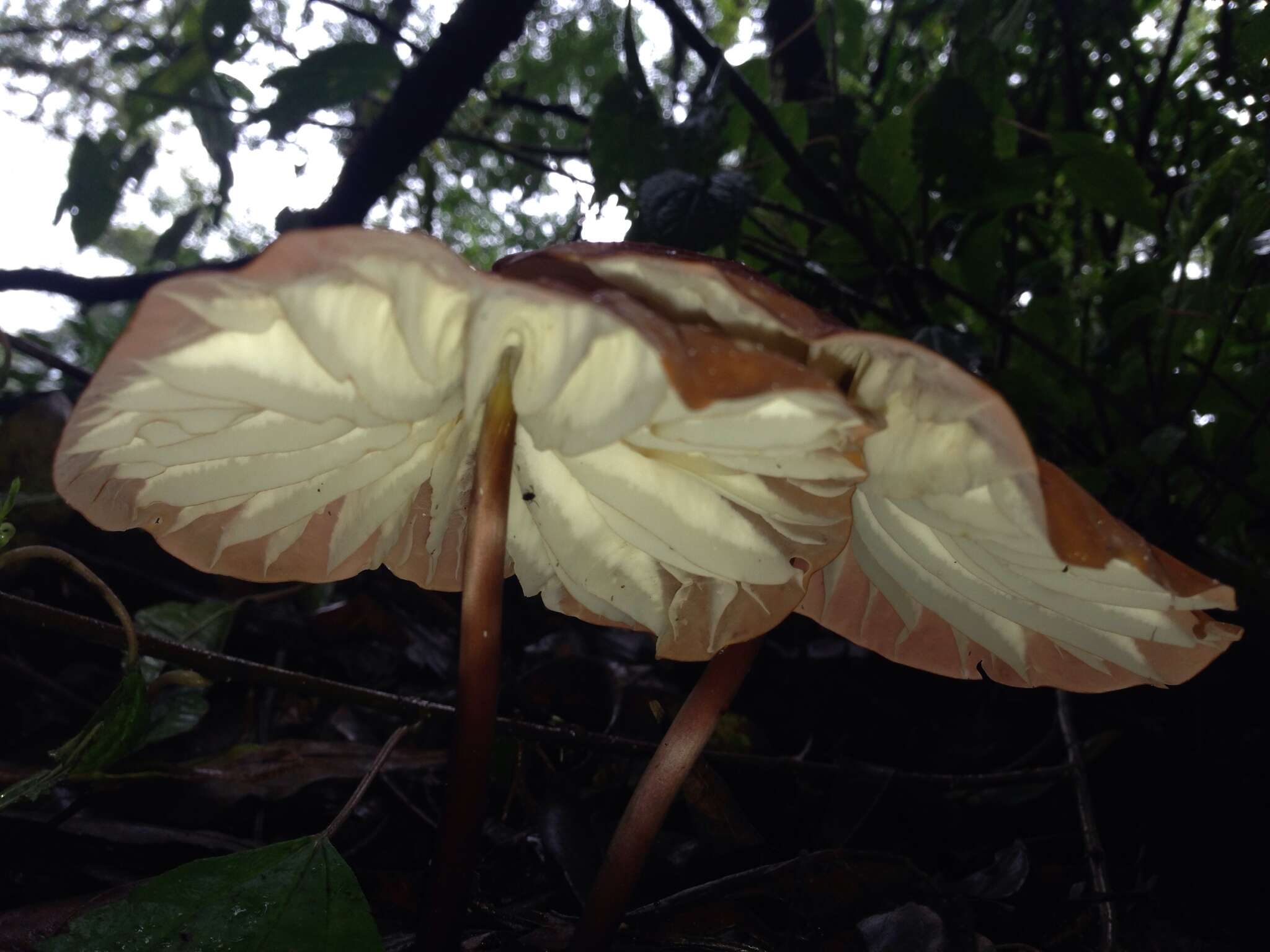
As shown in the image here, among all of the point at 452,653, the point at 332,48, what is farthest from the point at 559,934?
the point at 332,48

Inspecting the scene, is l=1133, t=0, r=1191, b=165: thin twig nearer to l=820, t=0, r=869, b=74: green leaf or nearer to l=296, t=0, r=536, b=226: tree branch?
l=820, t=0, r=869, b=74: green leaf

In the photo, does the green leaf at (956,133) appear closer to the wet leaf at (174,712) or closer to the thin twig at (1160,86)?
the thin twig at (1160,86)

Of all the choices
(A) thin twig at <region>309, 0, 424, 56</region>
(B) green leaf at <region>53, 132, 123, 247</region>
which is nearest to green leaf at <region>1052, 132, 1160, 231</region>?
(A) thin twig at <region>309, 0, 424, 56</region>

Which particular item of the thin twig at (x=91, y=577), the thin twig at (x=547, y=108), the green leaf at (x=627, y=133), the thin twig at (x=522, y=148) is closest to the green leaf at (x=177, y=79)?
the thin twig at (x=522, y=148)

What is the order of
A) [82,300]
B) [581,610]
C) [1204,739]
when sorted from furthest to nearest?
[82,300]
[1204,739]
[581,610]

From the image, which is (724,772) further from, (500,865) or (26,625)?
(26,625)

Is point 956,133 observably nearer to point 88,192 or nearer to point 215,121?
point 215,121
